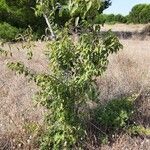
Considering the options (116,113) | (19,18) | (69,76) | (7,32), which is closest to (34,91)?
(116,113)

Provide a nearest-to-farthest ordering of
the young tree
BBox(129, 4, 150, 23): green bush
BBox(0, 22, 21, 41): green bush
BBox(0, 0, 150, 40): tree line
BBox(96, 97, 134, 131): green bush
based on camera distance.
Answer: the young tree → BBox(96, 97, 134, 131): green bush → BBox(0, 22, 21, 41): green bush → BBox(0, 0, 150, 40): tree line → BBox(129, 4, 150, 23): green bush

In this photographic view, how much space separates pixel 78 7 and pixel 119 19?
4262cm

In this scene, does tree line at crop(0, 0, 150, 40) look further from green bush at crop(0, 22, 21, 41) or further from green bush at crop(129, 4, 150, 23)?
green bush at crop(129, 4, 150, 23)

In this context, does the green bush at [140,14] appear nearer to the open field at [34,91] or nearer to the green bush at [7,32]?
the green bush at [7,32]

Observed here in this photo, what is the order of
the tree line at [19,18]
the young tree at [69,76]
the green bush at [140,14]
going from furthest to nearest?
the green bush at [140,14] < the tree line at [19,18] < the young tree at [69,76]

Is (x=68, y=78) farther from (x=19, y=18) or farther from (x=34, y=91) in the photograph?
(x=19, y=18)

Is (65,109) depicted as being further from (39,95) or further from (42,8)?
(42,8)

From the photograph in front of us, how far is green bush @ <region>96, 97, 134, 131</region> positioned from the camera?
4.84m

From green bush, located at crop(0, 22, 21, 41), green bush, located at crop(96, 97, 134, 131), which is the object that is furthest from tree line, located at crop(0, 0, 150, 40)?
green bush, located at crop(96, 97, 134, 131)

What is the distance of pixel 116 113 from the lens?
4922 mm

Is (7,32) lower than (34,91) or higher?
lower

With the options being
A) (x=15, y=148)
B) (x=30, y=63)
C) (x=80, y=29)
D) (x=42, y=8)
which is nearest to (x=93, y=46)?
(x=80, y=29)

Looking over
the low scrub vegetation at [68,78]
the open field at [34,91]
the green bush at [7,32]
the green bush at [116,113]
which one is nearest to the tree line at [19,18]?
the green bush at [7,32]

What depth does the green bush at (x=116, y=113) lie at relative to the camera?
4.84m
